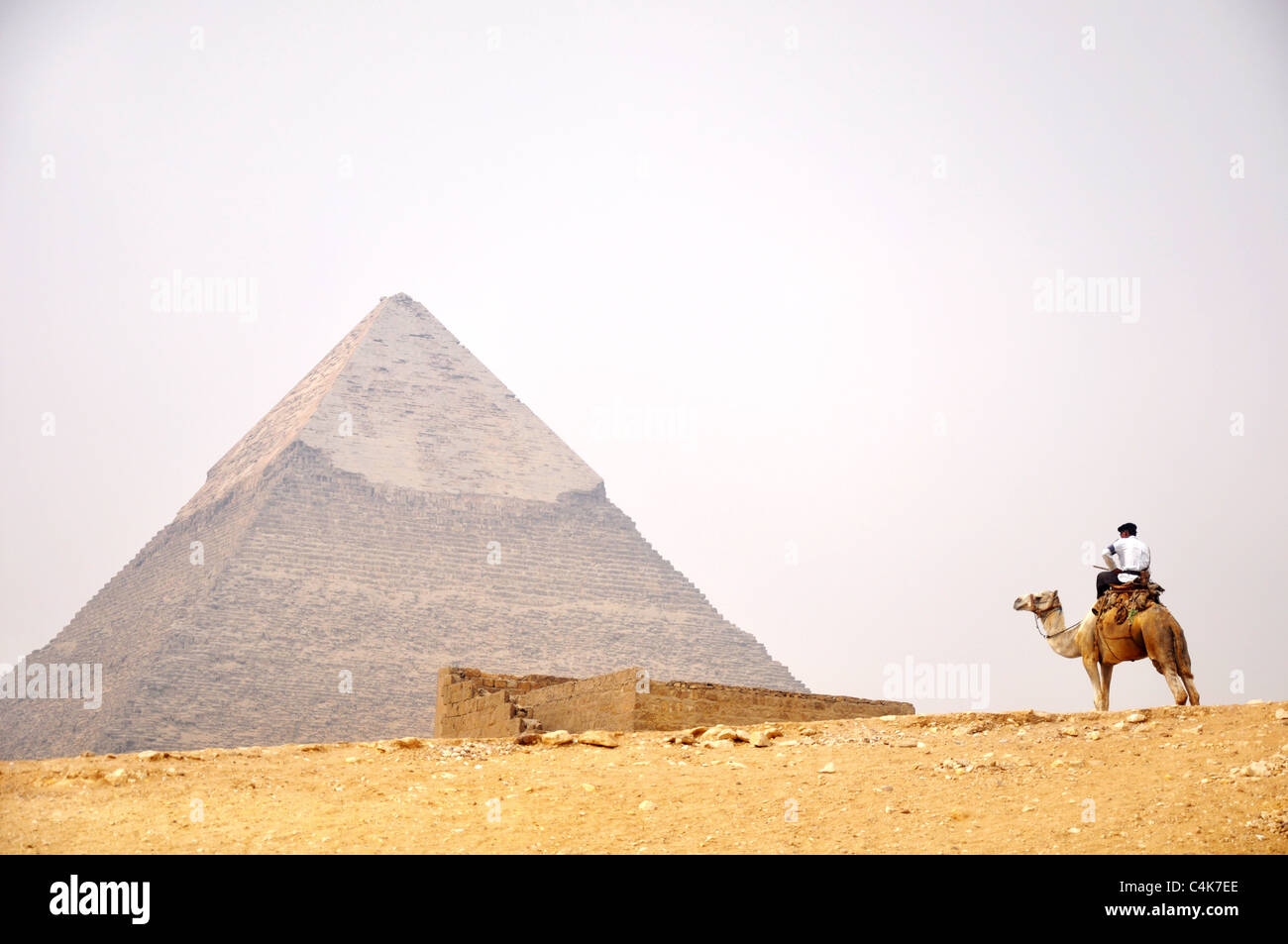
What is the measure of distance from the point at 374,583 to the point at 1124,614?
6406 cm

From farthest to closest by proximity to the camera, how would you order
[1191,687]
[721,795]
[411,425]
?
[411,425] → [1191,687] → [721,795]

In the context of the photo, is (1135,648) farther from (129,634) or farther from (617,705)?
(129,634)

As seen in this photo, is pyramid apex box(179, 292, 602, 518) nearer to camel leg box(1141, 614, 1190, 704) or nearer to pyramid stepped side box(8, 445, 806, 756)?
pyramid stepped side box(8, 445, 806, 756)

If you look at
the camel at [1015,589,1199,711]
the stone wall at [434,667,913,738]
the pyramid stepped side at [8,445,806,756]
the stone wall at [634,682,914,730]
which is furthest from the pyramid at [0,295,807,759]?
the camel at [1015,589,1199,711]

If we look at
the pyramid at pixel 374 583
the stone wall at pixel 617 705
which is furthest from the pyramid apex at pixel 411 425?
the stone wall at pixel 617 705

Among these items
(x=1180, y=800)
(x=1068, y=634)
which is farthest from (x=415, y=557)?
(x=1180, y=800)

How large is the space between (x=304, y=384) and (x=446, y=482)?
39.8 ft

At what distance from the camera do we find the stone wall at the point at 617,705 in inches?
483

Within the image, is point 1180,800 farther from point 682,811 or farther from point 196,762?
point 196,762

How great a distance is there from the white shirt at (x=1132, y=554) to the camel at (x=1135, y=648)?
15.6 inches

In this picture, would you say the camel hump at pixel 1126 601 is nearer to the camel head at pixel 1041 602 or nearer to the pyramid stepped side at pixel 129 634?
the camel head at pixel 1041 602

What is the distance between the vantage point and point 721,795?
8156 mm

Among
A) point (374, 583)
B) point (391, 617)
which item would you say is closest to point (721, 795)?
point (391, 617)
